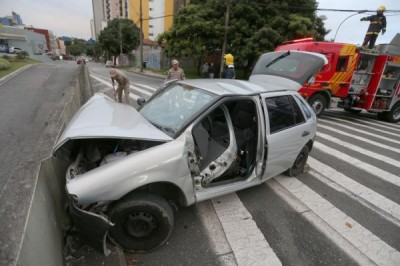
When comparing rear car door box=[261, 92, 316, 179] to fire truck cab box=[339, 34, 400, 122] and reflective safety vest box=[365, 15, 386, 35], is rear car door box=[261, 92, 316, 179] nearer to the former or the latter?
fire truck cab box=[339, 34, 400, 122]

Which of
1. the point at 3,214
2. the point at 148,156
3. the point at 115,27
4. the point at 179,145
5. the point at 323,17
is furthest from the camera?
the point at 115,27

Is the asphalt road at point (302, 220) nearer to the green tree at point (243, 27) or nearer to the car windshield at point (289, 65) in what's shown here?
the car windshield at point (289, 65)

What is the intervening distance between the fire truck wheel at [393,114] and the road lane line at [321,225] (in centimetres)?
952

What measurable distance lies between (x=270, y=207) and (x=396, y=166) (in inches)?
150

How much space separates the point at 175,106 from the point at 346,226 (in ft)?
9.11

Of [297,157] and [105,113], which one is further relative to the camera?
[297,157]

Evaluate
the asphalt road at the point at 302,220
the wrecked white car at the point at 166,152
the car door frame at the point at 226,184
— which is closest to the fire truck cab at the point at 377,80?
the asphalt road at the point at 302,220

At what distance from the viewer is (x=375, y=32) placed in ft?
32.9

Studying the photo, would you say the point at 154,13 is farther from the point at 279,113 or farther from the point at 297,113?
the point at 279,113

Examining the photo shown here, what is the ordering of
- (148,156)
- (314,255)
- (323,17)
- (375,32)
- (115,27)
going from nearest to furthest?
(148,156) → (314,255) → (375,32) → (323,17) → (115,27)

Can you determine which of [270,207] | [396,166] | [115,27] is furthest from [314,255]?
[115,27]

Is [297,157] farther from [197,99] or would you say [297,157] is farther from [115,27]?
[115,27]

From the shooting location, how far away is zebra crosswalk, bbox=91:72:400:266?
8.75ft

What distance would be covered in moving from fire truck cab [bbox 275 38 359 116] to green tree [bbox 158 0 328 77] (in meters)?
8.63
